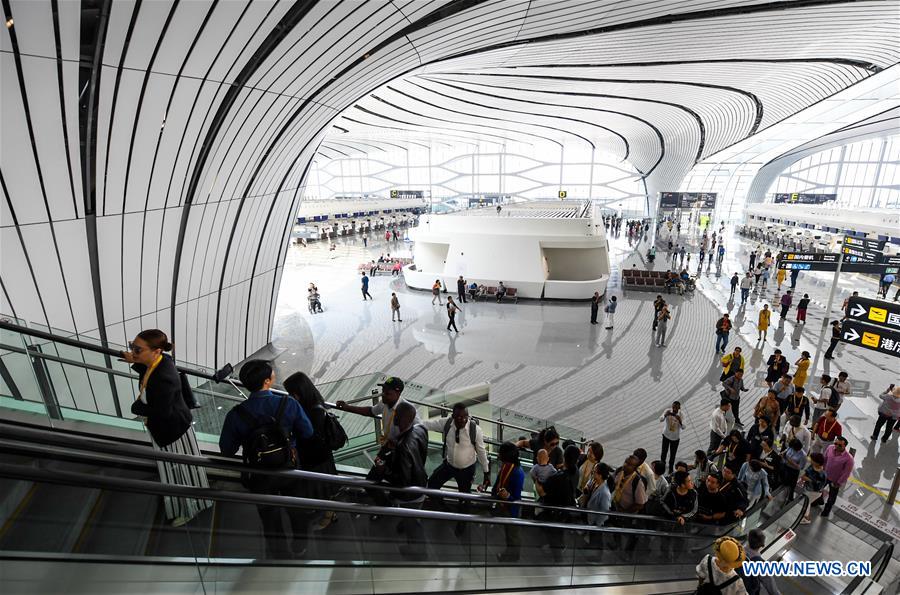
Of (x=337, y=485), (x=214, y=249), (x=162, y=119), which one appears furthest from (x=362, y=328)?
(x=337, y=485)

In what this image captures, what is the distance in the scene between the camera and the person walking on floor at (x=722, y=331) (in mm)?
9977

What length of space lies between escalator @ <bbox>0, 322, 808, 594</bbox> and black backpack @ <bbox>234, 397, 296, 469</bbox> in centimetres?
12

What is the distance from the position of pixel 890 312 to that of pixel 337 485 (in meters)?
8.39

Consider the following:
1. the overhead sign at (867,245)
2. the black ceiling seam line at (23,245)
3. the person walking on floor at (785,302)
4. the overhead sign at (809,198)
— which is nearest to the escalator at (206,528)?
the black ceiling seam line at (23,245)

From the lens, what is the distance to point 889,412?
654 cm

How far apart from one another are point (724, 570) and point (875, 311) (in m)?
6.44

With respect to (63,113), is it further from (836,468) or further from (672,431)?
(836,468)

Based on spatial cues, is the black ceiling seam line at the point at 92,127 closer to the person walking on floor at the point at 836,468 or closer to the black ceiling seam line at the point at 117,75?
the black ceiling seam line at the point at 117,75

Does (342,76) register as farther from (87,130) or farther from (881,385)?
(881,385)

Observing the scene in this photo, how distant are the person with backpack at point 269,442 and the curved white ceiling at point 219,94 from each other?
14.7 feet

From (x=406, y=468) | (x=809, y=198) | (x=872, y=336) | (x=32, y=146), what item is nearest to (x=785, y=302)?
(x=872, y=336)

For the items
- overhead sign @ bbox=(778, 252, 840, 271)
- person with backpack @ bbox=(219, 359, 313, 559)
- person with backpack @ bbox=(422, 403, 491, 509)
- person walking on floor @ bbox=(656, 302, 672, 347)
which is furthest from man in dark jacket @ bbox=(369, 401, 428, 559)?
person walking on floor @ bbox=(656, 302, 672, 347)

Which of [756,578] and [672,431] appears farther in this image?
[672,431]

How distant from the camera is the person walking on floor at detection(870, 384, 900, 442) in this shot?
648 cm
